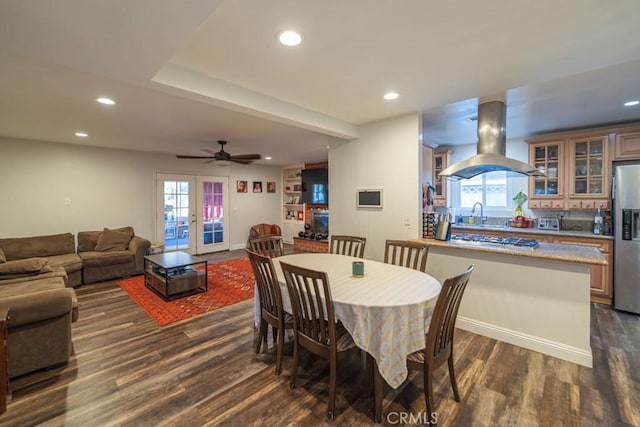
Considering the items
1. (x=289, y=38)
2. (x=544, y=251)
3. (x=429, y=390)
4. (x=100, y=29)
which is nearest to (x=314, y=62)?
(x=289, y=38)

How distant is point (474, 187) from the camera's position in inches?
216

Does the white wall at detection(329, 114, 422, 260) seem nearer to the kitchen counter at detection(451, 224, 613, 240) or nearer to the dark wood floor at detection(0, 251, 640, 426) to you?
the dark wood floor at detection(0, 251, 640, 426)

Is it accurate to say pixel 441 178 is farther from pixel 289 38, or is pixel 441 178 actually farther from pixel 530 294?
pixel 289 38

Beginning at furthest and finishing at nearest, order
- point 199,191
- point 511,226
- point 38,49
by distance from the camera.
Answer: point 199,191 < point 511,226 < point 38,49

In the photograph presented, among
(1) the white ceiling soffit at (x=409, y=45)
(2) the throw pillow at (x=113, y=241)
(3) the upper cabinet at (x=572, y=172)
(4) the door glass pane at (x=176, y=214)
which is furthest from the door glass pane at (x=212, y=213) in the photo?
(3) the upper cabinet at (x=572, y=172)

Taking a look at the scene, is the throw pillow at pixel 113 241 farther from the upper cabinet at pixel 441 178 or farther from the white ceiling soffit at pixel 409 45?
Answer: the upper cabinet at pixel 441 178

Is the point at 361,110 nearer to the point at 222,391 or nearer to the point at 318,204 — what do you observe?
the point at 222,391

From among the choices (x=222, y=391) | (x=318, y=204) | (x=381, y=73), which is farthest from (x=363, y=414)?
(x=318, y=204)

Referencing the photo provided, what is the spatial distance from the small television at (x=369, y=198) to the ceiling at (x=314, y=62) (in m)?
0.84

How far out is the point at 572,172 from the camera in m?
4.12

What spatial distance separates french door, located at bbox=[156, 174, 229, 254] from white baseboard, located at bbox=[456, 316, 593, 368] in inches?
239

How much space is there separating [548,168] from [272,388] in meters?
4.91

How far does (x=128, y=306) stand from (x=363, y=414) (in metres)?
3.35

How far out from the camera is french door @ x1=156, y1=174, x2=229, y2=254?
647cm
